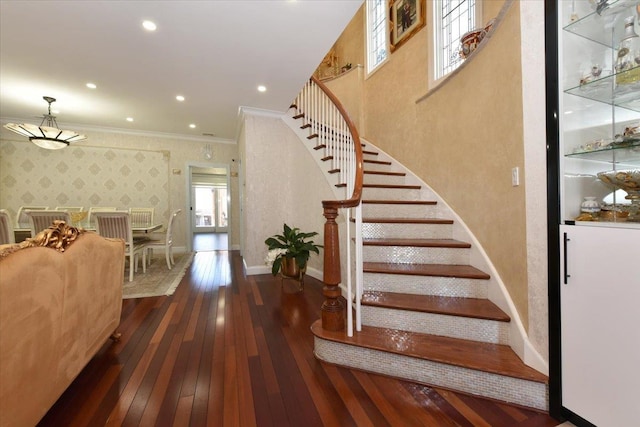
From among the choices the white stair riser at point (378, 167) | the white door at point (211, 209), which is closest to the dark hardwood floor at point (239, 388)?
the white stair riser at point (378, 167)

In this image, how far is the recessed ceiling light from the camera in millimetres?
2360

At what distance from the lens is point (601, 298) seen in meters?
1.17

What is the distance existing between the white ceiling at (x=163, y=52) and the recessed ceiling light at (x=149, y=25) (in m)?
0.04

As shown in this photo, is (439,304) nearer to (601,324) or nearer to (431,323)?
(431,323)

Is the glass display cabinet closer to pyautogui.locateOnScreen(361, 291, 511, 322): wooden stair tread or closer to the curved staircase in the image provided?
the curved staircase

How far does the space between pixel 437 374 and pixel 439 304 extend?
0.47m

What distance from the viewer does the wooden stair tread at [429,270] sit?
6.44 ft

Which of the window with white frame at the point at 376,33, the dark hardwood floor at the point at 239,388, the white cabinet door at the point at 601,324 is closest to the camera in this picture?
the white cabinet door at the point at 601,324

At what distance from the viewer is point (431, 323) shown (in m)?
1.80

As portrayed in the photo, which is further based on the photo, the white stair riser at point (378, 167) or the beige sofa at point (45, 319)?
the white stair riser at point (378, 167)

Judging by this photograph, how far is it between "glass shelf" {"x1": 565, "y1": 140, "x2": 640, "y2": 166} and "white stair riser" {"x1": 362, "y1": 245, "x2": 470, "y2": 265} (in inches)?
42.6

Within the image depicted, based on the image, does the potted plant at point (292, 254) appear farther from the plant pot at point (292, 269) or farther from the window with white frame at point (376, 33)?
the window with white frame at point (376, 33)

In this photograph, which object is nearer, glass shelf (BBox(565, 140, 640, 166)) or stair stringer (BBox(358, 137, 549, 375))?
glass shelf (BBox(565, 140, 640, 166))

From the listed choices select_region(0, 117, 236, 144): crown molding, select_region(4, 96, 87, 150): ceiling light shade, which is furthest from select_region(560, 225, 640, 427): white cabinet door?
select_region(0, 117, 236, 144): crown molding
